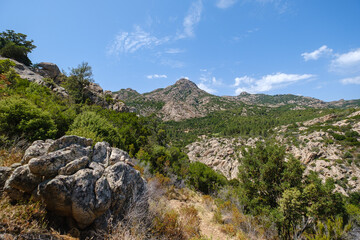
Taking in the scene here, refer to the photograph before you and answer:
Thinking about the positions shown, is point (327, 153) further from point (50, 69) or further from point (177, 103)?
point (177, 103)

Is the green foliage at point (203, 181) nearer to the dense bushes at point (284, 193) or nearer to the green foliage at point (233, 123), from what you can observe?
the dense bushes at point (284, 193)

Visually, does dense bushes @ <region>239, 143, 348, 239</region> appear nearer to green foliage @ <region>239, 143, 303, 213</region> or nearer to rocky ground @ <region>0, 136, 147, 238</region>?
green foliage @ <region>239, 143, 303, 213</region>

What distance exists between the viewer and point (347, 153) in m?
31.6

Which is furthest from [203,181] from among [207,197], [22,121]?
[22,121]

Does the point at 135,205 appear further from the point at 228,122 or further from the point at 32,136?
the point at 228,122

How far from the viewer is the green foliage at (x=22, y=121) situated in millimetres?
6262

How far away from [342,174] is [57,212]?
46417 mm

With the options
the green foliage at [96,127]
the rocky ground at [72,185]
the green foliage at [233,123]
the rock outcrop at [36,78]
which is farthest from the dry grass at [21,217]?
the green foliage at [233,123]

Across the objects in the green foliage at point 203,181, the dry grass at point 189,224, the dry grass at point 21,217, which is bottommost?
the green foliage at point 203,181

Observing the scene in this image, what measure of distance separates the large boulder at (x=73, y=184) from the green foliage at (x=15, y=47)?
130 feet

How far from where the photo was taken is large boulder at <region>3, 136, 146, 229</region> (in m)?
3.47

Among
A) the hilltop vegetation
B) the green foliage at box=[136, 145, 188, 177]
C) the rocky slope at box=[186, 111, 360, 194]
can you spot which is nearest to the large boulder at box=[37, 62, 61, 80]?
the hilltop vegetation

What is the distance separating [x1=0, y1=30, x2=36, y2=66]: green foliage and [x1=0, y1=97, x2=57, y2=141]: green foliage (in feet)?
113

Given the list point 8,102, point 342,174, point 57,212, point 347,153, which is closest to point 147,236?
point 57,212
